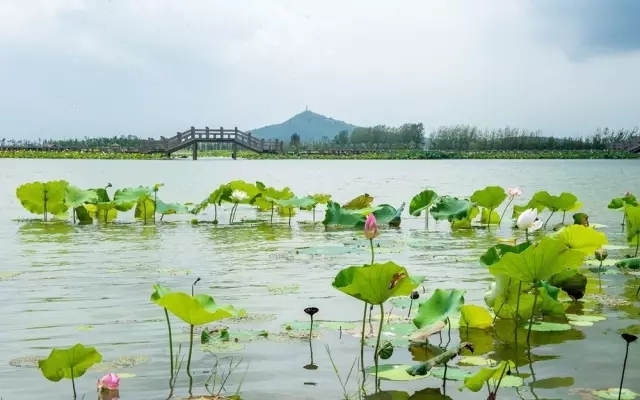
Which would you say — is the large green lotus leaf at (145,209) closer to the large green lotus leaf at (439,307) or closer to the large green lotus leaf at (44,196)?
the large green lotus leaf at (44,196)

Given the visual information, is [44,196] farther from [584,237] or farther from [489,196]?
[584,237]

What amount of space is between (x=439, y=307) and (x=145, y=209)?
552 cm

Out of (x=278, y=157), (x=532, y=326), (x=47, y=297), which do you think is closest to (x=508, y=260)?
(x=532, y=326)

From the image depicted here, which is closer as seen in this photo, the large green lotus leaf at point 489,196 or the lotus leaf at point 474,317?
the lotus leaf at point 474,317

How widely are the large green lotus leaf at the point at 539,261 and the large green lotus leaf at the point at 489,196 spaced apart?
413 cm

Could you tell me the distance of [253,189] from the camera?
24.2ft

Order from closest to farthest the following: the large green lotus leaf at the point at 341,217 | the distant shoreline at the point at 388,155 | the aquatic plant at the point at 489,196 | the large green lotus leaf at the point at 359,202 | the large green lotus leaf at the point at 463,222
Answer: the large green lotus leaf at the point at 341,217, the aquatic plant at the point at 489,196, the large green lotus leaf at the point at 463,222, the large green lotus leaf at the point at 359,202, the distant shoreline at the point at 388,155

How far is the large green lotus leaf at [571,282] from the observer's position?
10.4 feet

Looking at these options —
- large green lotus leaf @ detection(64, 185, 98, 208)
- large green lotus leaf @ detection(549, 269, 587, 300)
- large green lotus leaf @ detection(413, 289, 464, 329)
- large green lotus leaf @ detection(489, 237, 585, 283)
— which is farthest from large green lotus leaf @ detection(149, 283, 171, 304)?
large green lotus leaf @ detection(64, 185, 98, 208)

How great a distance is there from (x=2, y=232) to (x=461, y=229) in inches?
165

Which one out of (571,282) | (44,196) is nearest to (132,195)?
(44,196)

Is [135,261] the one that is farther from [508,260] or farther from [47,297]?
[508,260]

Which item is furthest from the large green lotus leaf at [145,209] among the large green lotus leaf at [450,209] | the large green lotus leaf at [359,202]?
the large green lotus leaf at [450,209]

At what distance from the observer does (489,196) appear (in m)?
6.50
